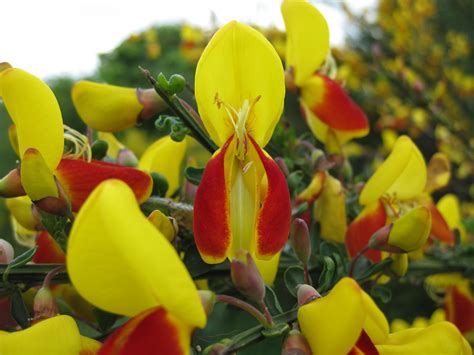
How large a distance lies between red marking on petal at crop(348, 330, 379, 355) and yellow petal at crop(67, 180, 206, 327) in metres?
0.12

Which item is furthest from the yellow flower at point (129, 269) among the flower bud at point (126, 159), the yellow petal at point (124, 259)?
the flower bud at point (126, 159)

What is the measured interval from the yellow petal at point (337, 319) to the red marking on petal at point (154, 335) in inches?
3.9

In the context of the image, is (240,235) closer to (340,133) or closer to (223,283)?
(223,283)

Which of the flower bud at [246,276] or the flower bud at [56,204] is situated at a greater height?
the flower bud at [56,204]

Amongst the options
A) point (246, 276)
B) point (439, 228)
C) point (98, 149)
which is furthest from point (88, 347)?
point (439, 228)

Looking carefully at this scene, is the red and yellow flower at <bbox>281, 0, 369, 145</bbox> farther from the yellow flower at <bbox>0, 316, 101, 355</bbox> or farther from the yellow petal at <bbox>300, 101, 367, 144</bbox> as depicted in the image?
the yellow flower at <bbox>0, 316, 101, 355</bbox>

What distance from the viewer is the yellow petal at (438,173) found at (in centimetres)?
95

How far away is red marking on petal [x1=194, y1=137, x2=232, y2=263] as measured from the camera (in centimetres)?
49

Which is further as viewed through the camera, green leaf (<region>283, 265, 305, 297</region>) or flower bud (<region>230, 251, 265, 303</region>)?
green leaf (<region>283, 265, 305, 297</region>)

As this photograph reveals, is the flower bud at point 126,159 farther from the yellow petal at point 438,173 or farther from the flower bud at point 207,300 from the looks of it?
the yellow petal at point 438,173

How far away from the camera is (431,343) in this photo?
0.50 m

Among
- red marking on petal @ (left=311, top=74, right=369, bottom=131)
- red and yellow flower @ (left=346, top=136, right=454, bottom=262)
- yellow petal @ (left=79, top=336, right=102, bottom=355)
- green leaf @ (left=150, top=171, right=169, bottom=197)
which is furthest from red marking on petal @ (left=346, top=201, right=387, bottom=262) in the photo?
yellow petal @ (left=79, top=336, right=102, bottom=355)

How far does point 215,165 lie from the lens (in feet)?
1.65

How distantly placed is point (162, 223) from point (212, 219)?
0.21 feet
